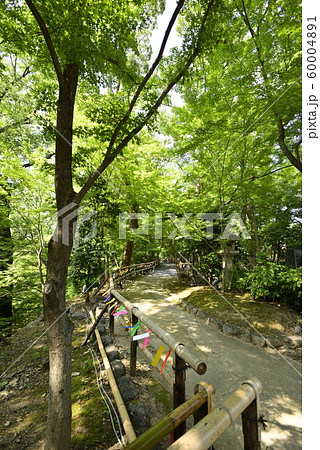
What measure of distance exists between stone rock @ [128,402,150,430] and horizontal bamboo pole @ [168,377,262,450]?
1.65 meters

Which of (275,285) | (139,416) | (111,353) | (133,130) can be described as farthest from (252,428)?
(275,285)

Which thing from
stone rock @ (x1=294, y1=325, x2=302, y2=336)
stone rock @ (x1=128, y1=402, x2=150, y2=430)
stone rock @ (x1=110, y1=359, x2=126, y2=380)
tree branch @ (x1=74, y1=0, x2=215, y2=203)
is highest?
tree branch @ (x1=74, y1=0, x2=215, y2=203)

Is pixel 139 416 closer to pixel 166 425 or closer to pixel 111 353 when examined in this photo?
pixel 111 353

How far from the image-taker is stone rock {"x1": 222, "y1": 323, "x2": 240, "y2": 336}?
5067mm

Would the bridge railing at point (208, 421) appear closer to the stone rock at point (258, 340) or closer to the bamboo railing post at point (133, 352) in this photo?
the bamboo railing post at point (133, 352)

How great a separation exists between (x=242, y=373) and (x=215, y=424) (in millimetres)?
3384

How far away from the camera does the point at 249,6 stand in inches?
191

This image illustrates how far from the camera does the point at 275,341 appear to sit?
462 cm

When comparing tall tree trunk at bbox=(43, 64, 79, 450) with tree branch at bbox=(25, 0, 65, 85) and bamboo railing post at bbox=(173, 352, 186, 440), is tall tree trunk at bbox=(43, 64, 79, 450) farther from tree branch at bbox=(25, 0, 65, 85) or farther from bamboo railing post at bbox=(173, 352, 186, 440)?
bamboo railing post at bbox=(173, 352, 186, 440)

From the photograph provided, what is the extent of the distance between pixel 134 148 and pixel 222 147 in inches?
168

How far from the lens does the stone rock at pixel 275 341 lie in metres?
4.58

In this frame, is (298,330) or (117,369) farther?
(298,330)

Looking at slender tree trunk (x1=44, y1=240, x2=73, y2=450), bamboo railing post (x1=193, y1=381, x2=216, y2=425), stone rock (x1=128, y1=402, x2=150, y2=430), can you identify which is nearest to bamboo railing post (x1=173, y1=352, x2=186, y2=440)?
bamboo railing post (x1=193, y1=381, x2=216, y2=425)
